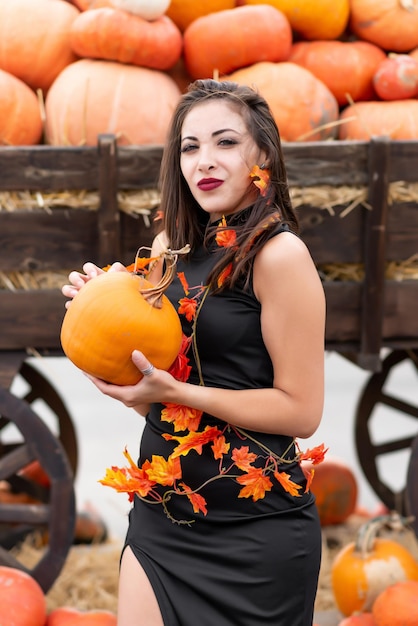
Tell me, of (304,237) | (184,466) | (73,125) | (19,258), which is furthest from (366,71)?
(184,466)

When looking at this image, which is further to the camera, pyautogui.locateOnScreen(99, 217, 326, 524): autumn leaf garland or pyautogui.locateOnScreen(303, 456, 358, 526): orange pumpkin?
pyautogui.locateOnScreen(303, 456, 358, 526): orange pumpkin

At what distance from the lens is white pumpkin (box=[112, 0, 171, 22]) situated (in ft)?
10.8

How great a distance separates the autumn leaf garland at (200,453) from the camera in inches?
73.6

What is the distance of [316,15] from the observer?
11.6ft

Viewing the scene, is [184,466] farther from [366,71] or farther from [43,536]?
[43,536]

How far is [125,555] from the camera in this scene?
1.96 metres

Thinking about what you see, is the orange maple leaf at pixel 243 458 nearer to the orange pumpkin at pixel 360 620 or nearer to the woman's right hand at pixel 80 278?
the woman's right hand at pixel 80 278

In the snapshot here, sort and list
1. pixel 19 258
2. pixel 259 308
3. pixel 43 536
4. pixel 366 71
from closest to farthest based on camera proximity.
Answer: pixel 259 308 < pixel 19 258 < pixel 366 71 < pixel 43 536

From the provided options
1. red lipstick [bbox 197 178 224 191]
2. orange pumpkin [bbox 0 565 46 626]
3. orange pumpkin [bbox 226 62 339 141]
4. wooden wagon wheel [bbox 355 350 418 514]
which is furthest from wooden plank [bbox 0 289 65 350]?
wooden wagon wheel [bbox 355 350 418 514]

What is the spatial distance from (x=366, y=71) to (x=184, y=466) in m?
2.17

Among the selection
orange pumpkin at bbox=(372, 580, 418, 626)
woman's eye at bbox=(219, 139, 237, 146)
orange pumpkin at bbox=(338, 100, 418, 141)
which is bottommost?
orange pumpkin at bbox=(372, 580, 418, 626)

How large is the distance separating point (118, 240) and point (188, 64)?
0.88 m

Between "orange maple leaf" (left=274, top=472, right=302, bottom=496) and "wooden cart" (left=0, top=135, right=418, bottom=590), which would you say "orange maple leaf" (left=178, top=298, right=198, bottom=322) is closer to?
"orange maple leaf" (left=274, top=472, right=302, bottom=496)

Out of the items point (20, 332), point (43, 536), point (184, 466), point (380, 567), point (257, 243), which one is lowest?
point (43, 536)
